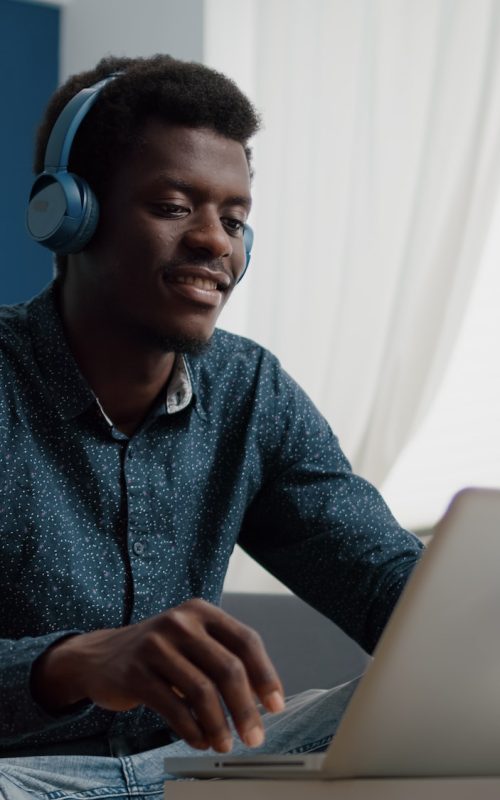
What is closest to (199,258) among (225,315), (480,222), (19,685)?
(19,685)

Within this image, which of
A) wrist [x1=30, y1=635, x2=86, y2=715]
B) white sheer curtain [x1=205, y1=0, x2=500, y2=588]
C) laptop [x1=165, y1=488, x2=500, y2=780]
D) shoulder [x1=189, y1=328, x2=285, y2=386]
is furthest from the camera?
white sheer curtain [x1=205, y1=0, x2=500, y2=588]

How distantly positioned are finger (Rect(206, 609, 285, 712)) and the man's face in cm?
69

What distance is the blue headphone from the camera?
1346mm

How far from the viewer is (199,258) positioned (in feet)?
4.54

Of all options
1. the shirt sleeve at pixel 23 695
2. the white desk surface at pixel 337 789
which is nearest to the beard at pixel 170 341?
the shirt sleeve at pixel 23 695

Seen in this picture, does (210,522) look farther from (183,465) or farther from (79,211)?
(79,211)

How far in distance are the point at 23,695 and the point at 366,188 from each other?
1966 mm

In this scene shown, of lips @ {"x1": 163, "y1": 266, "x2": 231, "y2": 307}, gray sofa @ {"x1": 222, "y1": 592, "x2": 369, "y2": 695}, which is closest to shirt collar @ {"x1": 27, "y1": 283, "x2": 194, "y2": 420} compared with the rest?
lips @ {"x1": 163, "y1": 266, "x2": 231, "y2": 307}

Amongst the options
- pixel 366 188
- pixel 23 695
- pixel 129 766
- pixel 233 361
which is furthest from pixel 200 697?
pixel 366 188

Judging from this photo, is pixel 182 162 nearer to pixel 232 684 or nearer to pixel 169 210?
pixel 169 210

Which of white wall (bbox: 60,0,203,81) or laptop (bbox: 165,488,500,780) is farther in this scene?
white wall (bbox: 60,0,203,81)

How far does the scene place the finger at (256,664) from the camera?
70 cm

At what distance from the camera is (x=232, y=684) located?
0.69 m

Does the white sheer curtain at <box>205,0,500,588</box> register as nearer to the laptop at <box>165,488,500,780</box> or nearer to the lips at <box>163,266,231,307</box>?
the lips at <box>163,266,231,307</box>
